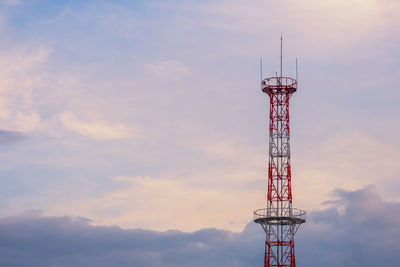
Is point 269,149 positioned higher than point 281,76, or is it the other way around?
point 281,76

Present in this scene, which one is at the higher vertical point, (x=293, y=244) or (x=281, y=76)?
(x=281, y=76)

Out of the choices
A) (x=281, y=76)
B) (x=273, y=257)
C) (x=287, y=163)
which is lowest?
(x=273, y=257)

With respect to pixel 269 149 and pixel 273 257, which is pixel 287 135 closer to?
pixel 269 149

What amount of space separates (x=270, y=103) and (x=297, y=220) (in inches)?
849

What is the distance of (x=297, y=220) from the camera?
19388cm

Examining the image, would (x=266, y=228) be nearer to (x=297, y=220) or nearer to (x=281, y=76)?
(x=297, y=220)

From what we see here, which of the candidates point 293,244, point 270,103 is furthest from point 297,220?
point 270,103

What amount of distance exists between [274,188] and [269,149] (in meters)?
7.11

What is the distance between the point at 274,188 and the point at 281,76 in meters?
20.3

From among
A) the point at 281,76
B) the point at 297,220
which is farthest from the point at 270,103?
the point at 297,220

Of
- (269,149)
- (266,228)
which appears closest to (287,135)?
(269,149)

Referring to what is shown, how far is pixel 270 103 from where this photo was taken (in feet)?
649

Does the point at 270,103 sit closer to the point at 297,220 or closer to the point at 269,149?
the point at 269,149

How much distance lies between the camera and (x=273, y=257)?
634ft
